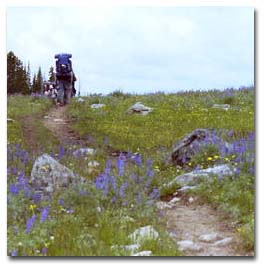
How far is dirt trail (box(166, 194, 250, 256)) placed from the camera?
5805 millimetres

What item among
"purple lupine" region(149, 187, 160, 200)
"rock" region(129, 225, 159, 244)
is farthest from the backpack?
"rock" region(129, 225, 159, 244)

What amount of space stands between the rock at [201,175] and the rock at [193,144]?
1.25 ft

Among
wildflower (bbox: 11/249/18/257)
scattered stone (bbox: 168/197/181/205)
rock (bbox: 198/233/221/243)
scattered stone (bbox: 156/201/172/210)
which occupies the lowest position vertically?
wildflower (bbox: 11/249/18/257)

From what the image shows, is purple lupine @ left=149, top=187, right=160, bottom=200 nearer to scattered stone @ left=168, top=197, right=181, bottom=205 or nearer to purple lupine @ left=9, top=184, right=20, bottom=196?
scattered stone @ left=168, top=197, right=181, bottom=205

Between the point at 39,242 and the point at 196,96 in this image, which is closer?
the point at 39,242

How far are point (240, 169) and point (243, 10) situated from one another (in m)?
1.47

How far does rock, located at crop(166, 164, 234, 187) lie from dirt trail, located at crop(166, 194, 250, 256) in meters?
0.22

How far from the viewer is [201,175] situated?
6.85 meters

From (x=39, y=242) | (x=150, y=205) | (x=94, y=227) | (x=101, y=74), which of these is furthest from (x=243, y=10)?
(x=39, y=242)

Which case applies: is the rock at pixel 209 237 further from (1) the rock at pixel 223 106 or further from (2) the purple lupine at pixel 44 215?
(1) the rock at pixel 223 106

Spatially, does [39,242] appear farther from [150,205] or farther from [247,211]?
[247,211]

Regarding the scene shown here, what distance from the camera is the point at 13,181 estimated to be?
6473mm

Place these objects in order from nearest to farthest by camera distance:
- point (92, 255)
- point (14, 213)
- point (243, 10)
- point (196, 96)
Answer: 1. point (92, 255)
2. point (14, 213)
3. point (243, 10)
4. point (196, 96)

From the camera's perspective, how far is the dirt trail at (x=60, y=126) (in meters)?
7.70
